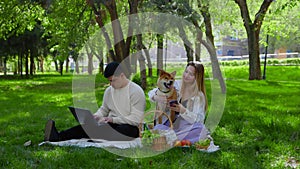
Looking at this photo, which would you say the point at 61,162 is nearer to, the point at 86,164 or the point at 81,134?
the point at 86,164

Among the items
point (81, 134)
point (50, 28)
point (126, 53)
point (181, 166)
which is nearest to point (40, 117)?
point (81, 134)

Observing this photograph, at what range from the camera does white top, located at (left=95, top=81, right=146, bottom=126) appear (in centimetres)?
497

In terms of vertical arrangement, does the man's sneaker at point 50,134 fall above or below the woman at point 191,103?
below

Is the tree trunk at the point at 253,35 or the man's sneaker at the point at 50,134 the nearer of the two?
the man's sneaker at the point at 50,134

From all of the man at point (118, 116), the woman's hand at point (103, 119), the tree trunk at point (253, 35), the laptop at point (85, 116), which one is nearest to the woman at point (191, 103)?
the man at point (118, 116)

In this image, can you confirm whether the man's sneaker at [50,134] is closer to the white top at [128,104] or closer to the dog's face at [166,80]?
the white top at [128,104]

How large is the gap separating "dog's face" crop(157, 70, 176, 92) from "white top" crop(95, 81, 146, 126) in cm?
39

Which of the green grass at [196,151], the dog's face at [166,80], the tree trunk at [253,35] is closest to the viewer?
the green grass at [196,151]

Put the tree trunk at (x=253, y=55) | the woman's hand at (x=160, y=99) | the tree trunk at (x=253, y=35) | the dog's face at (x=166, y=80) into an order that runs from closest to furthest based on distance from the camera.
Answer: the dog's face at (x=166, y=80), the woman's hand at (x=160, y=99), the tree trunk at (x=253, y=35), the tree trunk at (x=253, y=55)

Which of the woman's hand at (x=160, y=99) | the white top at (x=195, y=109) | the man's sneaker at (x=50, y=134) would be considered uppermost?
the woman's hand at (x=160, y=99)

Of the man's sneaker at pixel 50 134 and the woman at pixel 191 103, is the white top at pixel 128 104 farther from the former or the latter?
the man's sneaker at pixel 50 134

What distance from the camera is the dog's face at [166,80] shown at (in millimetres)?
4676

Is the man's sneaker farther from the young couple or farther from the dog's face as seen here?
the dog's face

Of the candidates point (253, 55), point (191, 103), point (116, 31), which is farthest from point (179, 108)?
point (253, 55)
